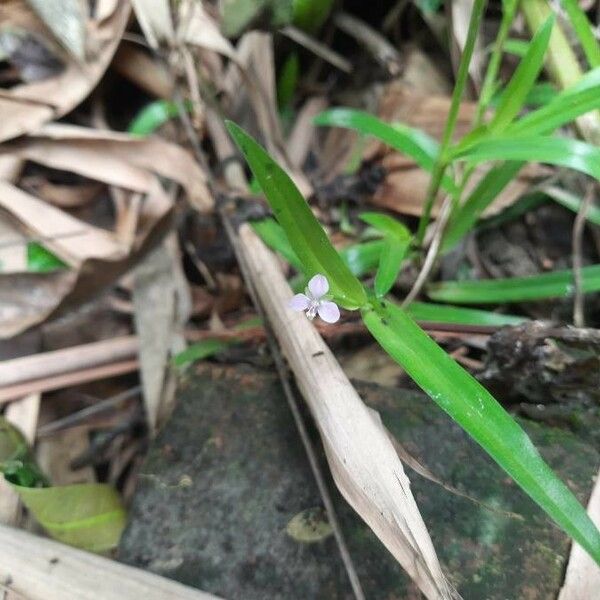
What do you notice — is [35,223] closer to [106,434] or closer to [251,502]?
[106,434]

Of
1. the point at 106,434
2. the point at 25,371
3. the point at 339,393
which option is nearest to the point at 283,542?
the point at 339,393

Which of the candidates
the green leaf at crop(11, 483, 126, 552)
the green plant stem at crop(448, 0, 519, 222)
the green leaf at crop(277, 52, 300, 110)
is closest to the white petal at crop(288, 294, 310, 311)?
the green plant stem at crop(448, 0, 519, 222)

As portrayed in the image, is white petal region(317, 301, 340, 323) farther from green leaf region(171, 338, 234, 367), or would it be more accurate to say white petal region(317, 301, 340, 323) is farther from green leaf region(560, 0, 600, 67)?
green leaf region(560, 0, 600, 67)

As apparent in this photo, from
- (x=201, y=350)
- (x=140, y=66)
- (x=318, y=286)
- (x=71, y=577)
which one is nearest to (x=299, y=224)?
(x=318, y=286)

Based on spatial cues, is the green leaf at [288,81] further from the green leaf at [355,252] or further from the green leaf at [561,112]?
the green leaf at [561,112]

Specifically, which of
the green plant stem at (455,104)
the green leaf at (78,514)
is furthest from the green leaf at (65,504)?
the green plant stem at (455,104)

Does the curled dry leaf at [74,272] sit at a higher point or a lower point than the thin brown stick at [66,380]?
higher
